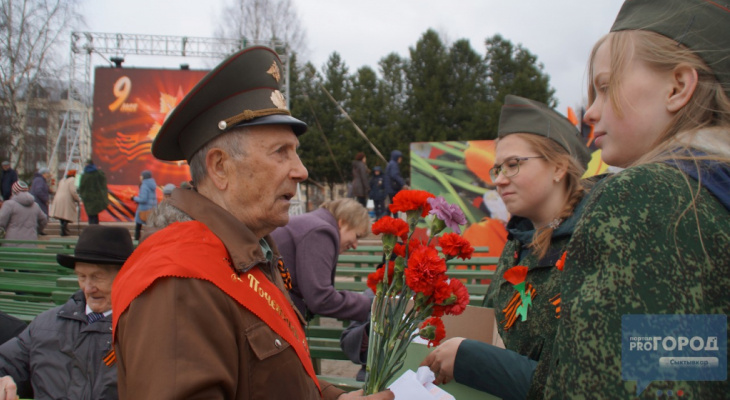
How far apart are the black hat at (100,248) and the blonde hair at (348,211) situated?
55.3 inches

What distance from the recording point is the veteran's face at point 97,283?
8.98 ft

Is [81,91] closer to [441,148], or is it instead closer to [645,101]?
[441,148]

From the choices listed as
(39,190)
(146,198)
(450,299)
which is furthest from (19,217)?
(450,299)

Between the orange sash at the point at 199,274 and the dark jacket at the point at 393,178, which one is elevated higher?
the dark jacket at the point at 393,178

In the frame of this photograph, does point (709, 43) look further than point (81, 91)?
No

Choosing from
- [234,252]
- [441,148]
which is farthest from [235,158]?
[441,148]

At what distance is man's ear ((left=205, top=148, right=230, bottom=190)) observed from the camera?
61.1 inches

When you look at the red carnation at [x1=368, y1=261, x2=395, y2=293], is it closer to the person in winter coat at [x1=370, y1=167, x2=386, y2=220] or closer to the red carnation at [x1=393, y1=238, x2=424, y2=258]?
the red carnation at [x1=393, y1=238, x2=424, y2=258]

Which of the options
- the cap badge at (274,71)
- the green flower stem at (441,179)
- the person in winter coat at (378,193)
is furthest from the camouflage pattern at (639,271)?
the person in winter coat at (378,193)

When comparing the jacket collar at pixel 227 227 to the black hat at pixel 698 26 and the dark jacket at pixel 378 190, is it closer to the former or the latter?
the black hat at pixel 698 26

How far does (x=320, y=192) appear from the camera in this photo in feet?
104

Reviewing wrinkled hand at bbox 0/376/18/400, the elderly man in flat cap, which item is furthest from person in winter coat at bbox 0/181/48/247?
the elderly man in flat cap

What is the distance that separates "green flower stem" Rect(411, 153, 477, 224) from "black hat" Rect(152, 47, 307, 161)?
7.86 meters

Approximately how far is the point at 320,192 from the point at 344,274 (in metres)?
26.7
